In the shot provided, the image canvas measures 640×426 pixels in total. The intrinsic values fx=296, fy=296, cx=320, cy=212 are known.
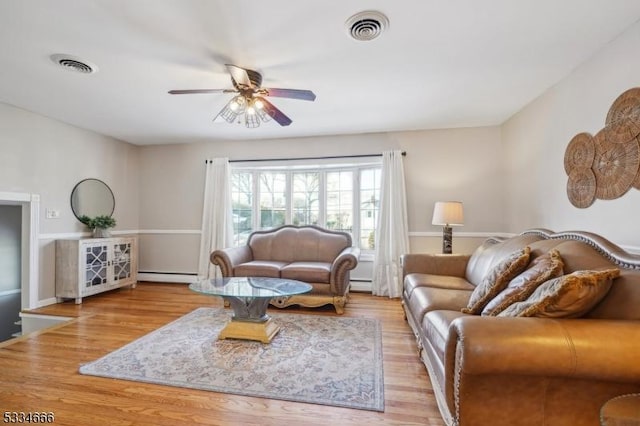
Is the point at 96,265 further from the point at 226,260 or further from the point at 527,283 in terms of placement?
the point at 527,283

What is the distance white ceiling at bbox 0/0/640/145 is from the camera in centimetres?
185

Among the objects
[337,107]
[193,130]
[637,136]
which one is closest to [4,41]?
[193,130]

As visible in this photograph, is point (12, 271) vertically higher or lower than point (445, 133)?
lower

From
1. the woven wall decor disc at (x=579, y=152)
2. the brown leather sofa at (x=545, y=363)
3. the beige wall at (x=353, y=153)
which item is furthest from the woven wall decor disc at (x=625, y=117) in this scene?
the beige wall at (x=353, y=153)

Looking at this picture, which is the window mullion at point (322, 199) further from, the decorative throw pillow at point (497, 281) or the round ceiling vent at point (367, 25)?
the decorative throw pillow at point (497, 281)

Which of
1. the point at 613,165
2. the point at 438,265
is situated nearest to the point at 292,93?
the point at 438,265

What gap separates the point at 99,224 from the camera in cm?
423

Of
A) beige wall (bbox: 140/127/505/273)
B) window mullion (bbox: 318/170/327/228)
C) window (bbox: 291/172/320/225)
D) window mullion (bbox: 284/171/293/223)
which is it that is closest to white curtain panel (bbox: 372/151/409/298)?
beige wall (bbox: 140/127/505/273)

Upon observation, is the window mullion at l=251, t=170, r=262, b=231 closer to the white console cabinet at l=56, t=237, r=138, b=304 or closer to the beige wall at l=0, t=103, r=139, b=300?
the white console cabinet at l=56, t=237, r=138, b=304

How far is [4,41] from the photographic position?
217cm

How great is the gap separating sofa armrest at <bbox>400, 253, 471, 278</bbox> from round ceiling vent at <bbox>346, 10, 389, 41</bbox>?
2261 millimetres

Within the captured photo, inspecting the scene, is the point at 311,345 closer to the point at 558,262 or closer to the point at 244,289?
the point at 244,289

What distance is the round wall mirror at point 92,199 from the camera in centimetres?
418

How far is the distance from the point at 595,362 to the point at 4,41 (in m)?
3.94
